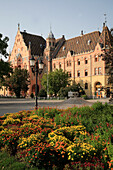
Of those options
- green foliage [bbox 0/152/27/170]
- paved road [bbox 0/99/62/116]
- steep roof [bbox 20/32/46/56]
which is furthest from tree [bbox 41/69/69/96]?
green foliage [bbox 0/152/27/170]

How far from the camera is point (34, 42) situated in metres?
73.2

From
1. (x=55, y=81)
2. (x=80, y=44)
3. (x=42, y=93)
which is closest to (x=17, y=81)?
(x=42, y=93)

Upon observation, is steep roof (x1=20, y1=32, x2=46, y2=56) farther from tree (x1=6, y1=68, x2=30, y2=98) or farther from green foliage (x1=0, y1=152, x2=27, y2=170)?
green foliage (x1=0, y1=152, x2=27, y2=170)

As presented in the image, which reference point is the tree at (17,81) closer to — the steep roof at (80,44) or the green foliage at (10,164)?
the steep roof at (80,44)

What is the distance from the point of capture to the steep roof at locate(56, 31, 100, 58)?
186 ft

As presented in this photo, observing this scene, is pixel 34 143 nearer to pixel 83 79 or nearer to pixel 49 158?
pixel 49 158

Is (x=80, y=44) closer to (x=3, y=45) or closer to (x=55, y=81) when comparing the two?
(x=55, y=81)

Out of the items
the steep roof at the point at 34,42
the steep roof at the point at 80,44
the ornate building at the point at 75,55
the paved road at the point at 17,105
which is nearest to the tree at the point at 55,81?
the ornate building at the point at 75,55

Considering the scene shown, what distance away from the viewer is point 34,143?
227 inches

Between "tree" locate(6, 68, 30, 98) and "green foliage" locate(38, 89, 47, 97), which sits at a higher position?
"tree" locate(6, 68, 30, 98)

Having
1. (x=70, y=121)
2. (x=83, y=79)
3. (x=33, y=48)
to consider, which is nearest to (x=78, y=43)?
(x=83, y=79)

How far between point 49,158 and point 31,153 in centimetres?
58

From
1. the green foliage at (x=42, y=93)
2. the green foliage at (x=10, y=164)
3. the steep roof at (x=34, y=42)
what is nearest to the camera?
the green foliage at (x=10, y=164)

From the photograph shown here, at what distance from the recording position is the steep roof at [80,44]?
5663cm
